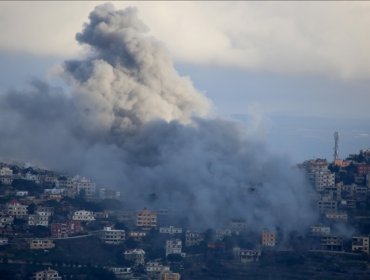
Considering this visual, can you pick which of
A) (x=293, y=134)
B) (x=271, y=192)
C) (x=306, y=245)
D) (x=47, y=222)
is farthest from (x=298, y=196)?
(x=293, y=134)

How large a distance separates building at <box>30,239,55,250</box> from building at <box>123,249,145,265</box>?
237cm

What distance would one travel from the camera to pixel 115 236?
57406 mm

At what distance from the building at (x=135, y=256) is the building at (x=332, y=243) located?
5.99 m

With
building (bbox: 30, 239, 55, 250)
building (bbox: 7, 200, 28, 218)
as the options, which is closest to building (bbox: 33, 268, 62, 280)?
building (bbox: 30, 239, 55, 250)

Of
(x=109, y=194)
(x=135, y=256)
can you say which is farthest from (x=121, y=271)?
(x=109, y=194)

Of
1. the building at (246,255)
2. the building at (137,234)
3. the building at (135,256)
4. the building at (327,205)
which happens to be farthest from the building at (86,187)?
the building at (246,255)

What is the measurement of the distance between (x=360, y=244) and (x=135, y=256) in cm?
745

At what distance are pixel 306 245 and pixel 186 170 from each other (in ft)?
24.4

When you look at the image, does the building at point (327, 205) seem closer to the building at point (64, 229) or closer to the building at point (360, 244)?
the building at point (360, 244)

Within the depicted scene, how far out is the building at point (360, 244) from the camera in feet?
185

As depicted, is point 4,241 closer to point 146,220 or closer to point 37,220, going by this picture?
point 37,220

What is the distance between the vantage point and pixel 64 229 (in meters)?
57.2

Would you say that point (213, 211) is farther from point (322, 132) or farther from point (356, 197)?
point (322, 132)

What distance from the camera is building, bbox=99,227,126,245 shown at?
56969 millimetres
